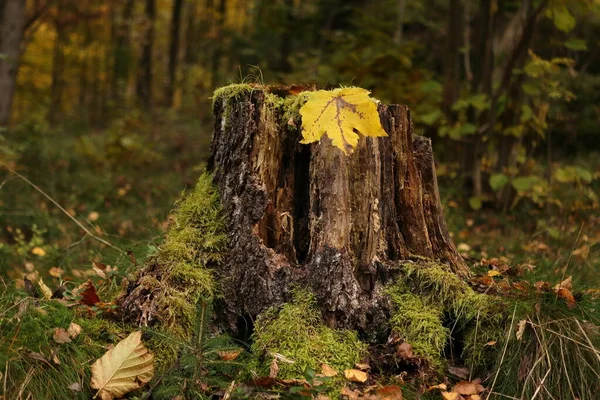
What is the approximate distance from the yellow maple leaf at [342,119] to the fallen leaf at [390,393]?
3.24 feet

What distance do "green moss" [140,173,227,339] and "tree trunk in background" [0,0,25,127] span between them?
5107 mm

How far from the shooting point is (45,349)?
2.23 meters

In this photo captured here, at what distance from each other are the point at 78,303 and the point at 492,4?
5.92 meters

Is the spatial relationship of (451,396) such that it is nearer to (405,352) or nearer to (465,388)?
(465,388)

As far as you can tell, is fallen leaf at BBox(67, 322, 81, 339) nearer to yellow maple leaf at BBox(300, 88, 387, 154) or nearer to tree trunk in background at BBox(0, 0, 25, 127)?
yellow maple leaf at BBox(300, 88, 387, 154)

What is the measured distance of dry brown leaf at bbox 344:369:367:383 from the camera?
2318 millimetres

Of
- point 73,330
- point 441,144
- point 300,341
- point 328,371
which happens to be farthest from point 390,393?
point 441,144

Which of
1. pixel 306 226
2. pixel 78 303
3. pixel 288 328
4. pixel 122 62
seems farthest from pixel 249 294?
pixel 122 62

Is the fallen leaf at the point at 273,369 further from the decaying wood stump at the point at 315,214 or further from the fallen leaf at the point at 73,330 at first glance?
the fallen leaf at the point at 73,330

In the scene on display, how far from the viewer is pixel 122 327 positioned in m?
2.58

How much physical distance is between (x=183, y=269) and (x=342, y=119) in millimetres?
1052

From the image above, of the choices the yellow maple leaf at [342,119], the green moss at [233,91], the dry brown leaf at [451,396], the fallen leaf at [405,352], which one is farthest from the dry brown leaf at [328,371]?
the green moss at [233,91]

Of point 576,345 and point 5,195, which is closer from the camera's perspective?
point 576,345

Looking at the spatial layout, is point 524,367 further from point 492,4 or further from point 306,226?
point 492,4
